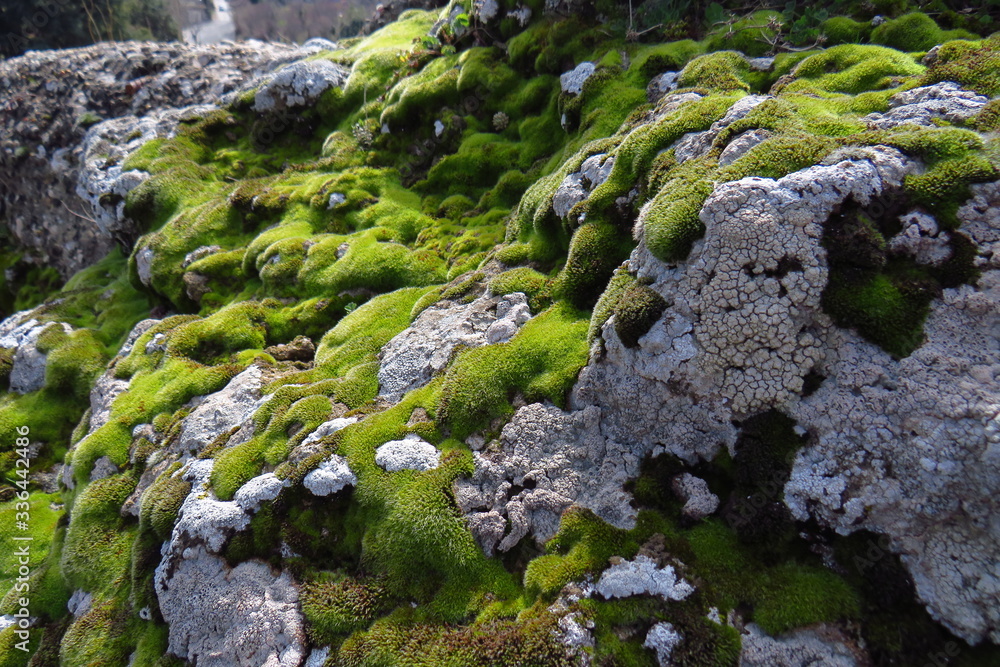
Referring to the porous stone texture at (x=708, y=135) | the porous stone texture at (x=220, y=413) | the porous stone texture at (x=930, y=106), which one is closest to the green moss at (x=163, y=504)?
the porous stone texture at (x=220, y=413)

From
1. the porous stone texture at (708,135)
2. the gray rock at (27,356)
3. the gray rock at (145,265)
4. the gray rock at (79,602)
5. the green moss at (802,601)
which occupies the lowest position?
the gray rock at (79,602)

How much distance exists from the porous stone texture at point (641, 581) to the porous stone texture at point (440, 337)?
4.18 meters

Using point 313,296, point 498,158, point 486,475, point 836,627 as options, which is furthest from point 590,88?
point 836,627

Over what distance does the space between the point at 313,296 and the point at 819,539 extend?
11.8 m

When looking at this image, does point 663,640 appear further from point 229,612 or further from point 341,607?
point 229,612

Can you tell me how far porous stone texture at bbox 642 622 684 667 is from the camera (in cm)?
550

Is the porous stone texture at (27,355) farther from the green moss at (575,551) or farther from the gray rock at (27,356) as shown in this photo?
the green moss at (575,551)

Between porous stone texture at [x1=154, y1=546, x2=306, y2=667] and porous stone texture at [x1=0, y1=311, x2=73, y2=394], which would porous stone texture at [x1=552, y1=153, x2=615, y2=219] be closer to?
porous stone texture at [x1=154, y1=546, x2=306, y2=667]

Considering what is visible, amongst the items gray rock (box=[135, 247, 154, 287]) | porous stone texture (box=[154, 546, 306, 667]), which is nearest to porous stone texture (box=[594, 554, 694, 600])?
porous stone texture (box=[154, 546, 306, 667])

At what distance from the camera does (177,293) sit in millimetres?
16297

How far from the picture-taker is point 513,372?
27.4 feet

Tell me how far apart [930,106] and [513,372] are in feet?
23.6

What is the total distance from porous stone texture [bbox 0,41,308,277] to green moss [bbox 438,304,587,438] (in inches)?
848

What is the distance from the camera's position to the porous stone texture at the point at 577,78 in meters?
13.6
